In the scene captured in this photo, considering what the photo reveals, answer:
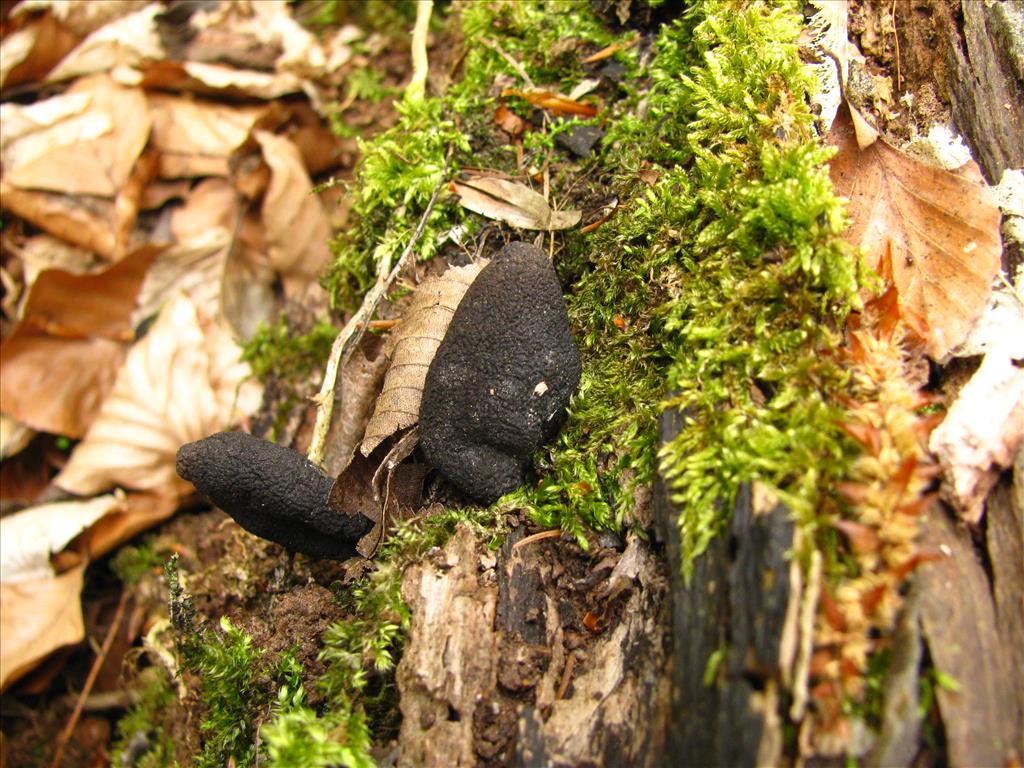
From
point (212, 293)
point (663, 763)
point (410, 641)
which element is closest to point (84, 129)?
point (212, 293)

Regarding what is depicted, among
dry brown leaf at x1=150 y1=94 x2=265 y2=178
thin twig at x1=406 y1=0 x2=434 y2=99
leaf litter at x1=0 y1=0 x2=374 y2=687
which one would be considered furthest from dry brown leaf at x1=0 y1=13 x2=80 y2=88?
thin twig at x1=406 y1=0 x2=434 y2=99

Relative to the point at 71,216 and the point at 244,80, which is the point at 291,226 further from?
the point at 71,216

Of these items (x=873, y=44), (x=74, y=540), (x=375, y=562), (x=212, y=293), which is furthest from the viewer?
(x=212, y=293)

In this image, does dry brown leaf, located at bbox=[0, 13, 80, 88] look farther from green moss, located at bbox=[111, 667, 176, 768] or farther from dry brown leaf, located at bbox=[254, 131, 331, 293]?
green moss, located at bbox=[111, 667, 176, 768]

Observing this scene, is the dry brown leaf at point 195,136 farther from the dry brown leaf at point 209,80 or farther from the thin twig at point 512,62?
the thin twig at point 512,62

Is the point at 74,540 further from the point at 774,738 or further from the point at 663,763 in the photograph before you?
the point at 774,738

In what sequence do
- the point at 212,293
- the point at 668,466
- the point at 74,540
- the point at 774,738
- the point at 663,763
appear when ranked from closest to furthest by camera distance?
the point at 774,738 → the point at 663,763 → the point at 668,466 → the point at 74,540 → the point at 212,293

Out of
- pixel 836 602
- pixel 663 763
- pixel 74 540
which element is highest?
pixel 836 602
